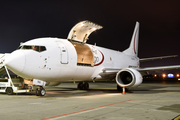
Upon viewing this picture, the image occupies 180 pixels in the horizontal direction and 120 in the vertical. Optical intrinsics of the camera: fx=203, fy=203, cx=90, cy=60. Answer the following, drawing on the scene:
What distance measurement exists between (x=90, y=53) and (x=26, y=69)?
4879 millimetres

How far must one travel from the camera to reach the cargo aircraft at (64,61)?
995 centimetres

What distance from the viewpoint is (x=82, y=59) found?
41.7 ft

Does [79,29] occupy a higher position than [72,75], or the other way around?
[79,29]

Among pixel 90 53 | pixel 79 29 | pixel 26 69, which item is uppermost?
pixel 79 29

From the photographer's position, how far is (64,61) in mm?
11273

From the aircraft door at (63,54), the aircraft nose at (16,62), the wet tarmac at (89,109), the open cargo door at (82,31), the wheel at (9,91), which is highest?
the open cargo door at (82,31)

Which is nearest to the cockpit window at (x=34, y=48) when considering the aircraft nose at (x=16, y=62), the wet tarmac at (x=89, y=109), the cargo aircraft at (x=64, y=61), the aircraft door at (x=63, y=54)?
A: the cargo aircraft at (x=64, y=61)

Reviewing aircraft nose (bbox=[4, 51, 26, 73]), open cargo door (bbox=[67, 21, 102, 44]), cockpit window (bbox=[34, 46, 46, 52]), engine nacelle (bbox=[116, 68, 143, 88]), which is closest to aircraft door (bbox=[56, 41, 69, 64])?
cockpit window (bbox=[34, 46, 46, 52])

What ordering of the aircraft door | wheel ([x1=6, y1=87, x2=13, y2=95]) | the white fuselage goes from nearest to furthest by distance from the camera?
1. the white fuselage
2. the aircraft door
3. wheel ([x1=6, y1=87, x2=13, y2=95])

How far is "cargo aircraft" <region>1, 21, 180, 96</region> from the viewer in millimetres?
9945

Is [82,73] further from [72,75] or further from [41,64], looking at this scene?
[41,64]

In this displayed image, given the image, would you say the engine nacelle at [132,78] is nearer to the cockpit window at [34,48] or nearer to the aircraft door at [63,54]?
the aircraft door at [63,54]

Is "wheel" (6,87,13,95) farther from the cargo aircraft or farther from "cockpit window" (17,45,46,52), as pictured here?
"cockpit window" (17,45,46,52)

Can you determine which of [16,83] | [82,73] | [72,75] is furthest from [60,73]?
[16,83]
